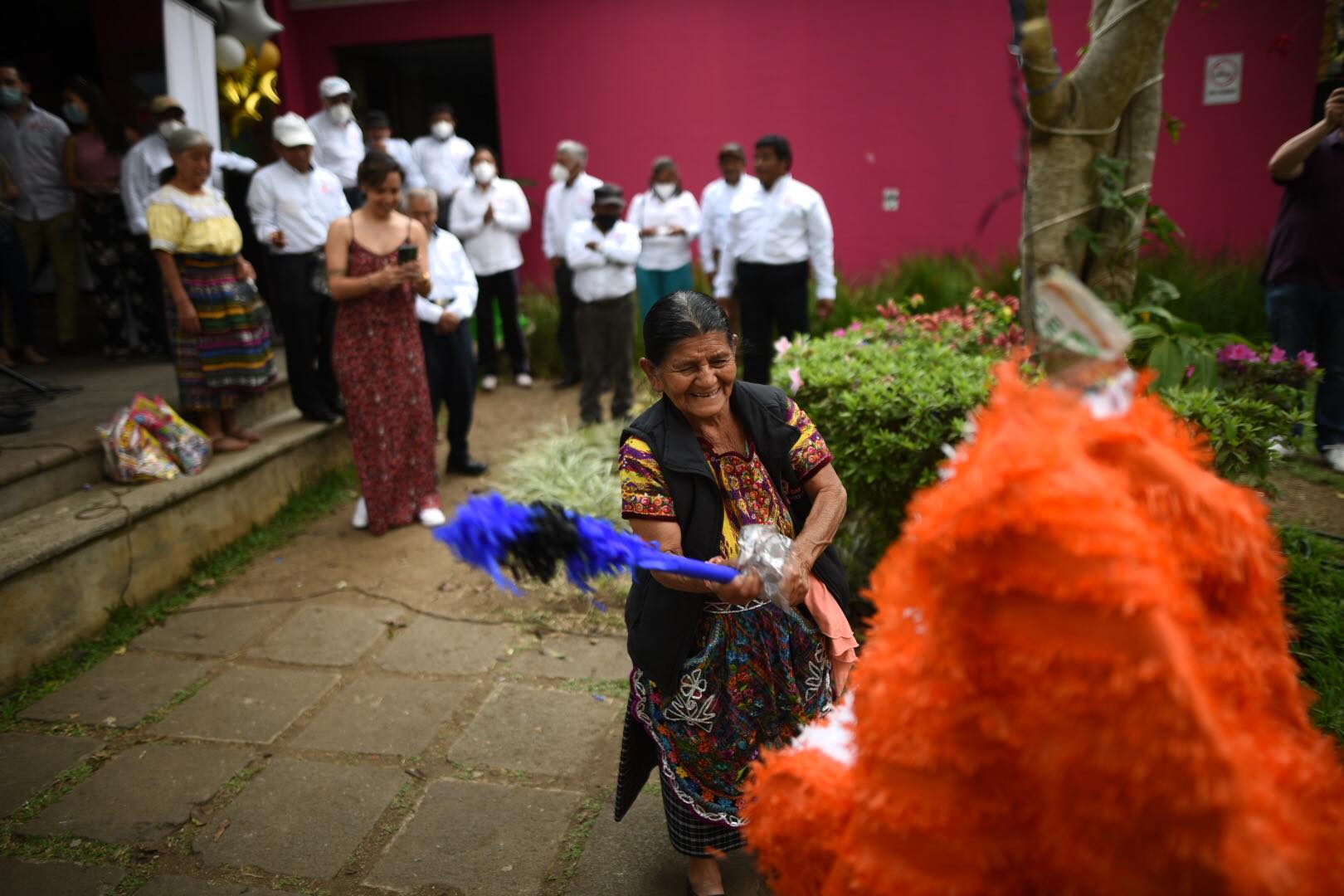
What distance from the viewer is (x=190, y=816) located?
9.61ft

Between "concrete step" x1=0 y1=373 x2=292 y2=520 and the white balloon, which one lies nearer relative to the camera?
"concrete step" x1=0 y1=373 x2=292 y2=520

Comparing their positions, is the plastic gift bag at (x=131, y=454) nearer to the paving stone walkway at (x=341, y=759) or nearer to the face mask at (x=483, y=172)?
the paving stone walkway at (x=341, y=759)

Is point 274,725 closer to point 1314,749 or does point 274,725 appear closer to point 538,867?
point 538,867

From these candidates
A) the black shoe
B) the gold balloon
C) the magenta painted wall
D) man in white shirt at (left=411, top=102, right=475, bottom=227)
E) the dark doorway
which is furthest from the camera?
the dark doorway

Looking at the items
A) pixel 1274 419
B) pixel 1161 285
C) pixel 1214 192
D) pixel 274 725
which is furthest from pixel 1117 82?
pixel 1214 192

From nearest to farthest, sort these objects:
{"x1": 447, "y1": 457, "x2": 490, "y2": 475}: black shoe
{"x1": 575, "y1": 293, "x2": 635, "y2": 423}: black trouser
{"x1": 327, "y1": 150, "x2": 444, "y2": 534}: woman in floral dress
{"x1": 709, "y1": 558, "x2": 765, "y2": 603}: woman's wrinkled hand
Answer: {"x1": 709, "y1": 558, "x2": 765, "y2": 603}: woman's wrinkled hand, {"x1": 327, "y1": 150, "x2": 444, "y2": 534}: woman in floral dress, {"x1": 447, "y1": 457, "x2": 490, "y2": 475}: black shoe, {"x1": 575, "y1": 293, "x2": 635, "y2": 423}: black trouser

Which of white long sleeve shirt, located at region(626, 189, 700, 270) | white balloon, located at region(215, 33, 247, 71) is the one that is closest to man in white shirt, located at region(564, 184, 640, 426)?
white long sleeve shirt, located at region(626, 189, 700, 270)

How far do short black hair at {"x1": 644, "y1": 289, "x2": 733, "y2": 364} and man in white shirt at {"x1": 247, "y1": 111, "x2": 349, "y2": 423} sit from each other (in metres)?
4.36

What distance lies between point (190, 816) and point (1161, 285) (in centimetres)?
467

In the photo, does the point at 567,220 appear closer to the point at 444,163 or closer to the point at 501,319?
the point at 501,319

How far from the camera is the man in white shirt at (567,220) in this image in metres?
8.10

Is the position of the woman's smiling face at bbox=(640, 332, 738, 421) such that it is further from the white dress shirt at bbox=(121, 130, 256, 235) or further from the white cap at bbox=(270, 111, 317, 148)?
the white dress shirt at bbox=(121, 130, 256, 235)

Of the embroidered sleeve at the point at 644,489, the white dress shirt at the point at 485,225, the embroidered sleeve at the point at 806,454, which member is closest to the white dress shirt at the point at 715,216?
the white dress shirt at the point at 485,225

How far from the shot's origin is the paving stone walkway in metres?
2.67
